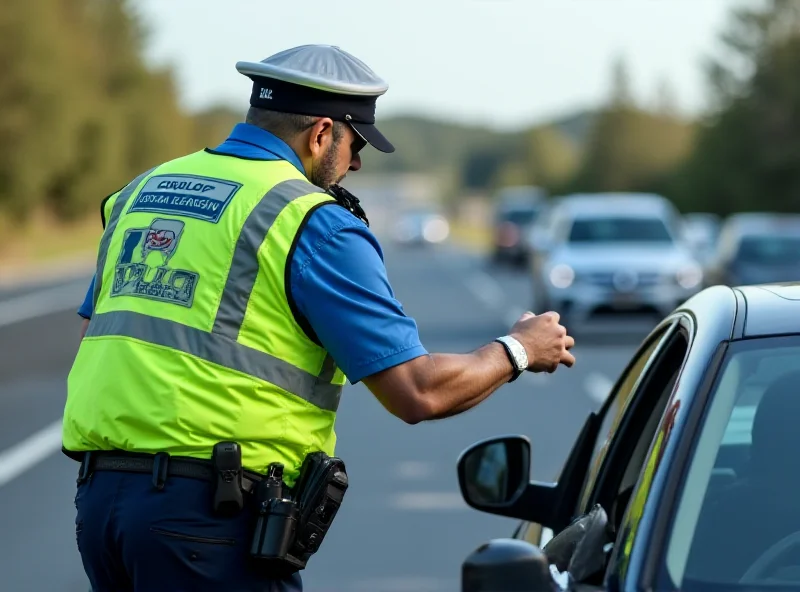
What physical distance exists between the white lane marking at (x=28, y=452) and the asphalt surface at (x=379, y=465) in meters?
0.01

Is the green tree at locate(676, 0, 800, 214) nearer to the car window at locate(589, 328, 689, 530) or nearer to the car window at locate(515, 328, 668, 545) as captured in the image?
the car window at locate(515, 328, 668, 545)

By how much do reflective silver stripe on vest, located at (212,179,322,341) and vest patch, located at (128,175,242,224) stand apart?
0.08m

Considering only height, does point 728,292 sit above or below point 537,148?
above

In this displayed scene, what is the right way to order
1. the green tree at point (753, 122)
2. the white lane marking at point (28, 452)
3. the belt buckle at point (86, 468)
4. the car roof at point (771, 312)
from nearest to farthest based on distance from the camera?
1. the car roof at point (771, 312)
2. the belt buckle at point (86, 468)
3. the white lane marking at point (28, 452)
4. the green tree at point (753, 122)

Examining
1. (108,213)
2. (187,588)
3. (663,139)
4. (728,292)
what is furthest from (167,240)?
(663,139)

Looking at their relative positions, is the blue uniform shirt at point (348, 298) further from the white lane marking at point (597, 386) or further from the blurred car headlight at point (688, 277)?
the blurred car headlight at point (688, 277)

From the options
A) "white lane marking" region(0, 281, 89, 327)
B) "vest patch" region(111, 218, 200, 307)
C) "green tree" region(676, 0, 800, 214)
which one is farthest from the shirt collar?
"green tree" region(676, 0, 800, 214)

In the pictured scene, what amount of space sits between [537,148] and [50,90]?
114 m

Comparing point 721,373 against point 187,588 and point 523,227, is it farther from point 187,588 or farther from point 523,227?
point 523,227

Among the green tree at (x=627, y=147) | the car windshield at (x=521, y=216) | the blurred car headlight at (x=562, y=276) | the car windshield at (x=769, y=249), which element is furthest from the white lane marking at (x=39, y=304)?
the green tree at (x=627, y=147)

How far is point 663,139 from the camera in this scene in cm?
11838

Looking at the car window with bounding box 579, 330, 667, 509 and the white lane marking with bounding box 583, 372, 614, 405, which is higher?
the car window with bounding box 579, 330, 667, 509

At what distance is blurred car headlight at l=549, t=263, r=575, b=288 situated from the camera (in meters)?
23.0

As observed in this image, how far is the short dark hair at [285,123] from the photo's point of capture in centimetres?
405
